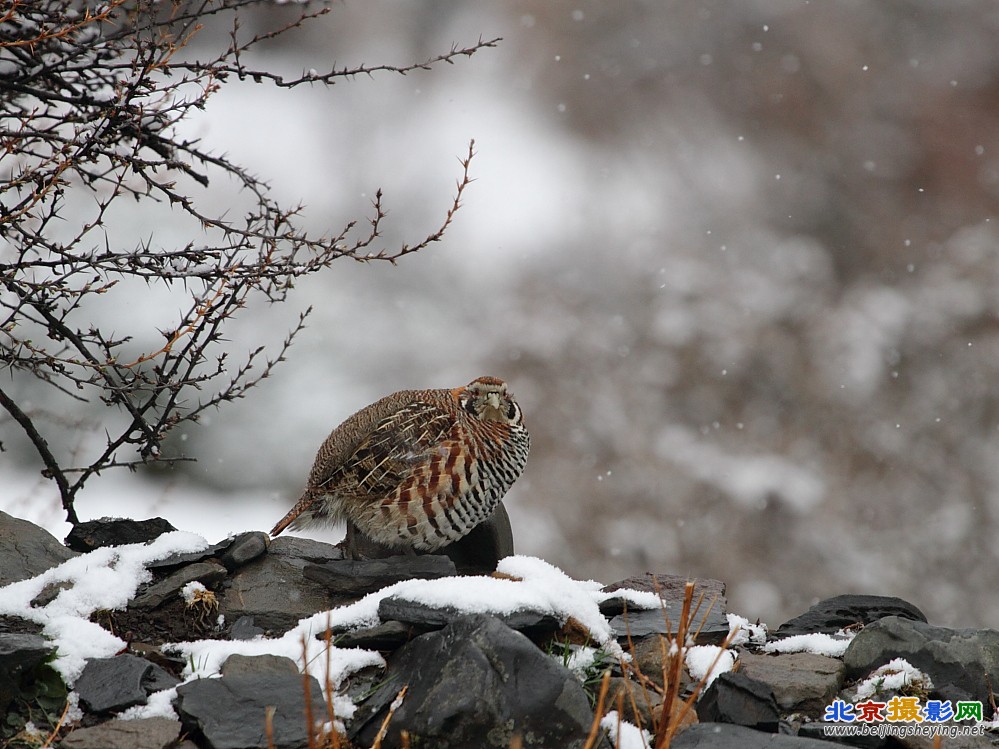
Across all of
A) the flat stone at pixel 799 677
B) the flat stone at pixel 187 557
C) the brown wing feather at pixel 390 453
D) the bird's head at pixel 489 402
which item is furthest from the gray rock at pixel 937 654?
the flat stone at pixel 187 557

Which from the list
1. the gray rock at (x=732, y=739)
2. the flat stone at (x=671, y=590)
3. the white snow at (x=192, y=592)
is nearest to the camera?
the gray rock at (x=732, y=739)

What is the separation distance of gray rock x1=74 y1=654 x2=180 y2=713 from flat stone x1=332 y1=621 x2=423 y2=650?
2.29 ft

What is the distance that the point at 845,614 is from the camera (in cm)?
573

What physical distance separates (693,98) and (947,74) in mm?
3886

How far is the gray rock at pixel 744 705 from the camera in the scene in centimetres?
390

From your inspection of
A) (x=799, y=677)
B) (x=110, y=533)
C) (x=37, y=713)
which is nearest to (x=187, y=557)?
(x=110, y=533)

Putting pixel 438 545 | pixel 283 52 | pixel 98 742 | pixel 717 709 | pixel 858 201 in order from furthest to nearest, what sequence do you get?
pixel 283 52
pixel 858 201
pixel 438 545
pixel 717 709
pixel 98 742

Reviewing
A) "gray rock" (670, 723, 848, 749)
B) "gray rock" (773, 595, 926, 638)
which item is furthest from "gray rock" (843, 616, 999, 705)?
"gray rock" (670, 723, 848, 749)

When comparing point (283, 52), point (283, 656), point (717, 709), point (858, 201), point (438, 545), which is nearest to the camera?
point (717, 709)

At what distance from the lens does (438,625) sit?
14.1ft

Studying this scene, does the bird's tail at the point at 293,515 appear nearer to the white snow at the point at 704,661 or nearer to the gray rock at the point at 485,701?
the gray rock at the point at 485,701

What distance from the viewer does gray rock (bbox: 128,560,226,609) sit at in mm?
4941

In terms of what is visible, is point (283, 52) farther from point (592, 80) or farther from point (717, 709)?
point (717, 709)

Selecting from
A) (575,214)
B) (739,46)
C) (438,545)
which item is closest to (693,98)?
(739,46)
